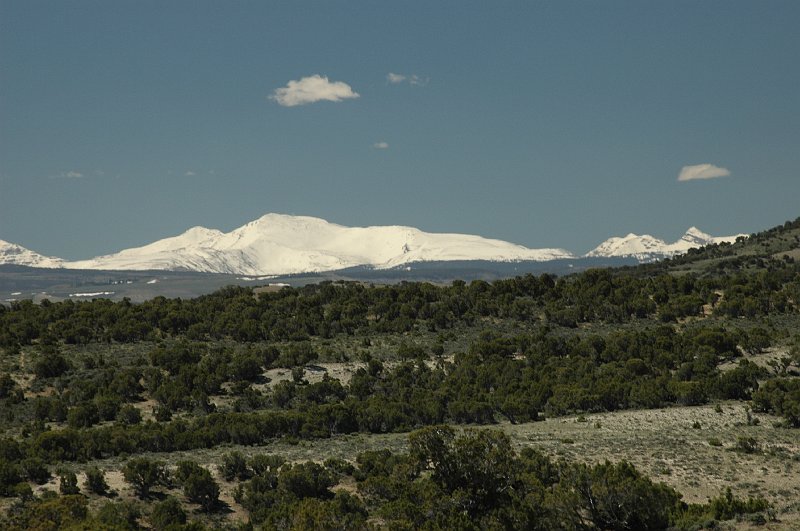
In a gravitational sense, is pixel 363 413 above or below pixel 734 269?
below

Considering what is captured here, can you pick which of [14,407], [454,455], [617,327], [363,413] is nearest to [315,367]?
[363,413]

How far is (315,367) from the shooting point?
90375 mm

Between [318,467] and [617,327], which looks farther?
[617,327]

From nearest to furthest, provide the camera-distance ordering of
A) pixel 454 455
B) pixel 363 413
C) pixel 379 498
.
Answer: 1. pixel 454 455
2. pixel 379 498
3. pixel 363 413

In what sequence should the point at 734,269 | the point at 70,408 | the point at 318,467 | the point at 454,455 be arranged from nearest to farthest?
the point at 454,455, the point at 318,467, the point at 70,408, the point at 734,269

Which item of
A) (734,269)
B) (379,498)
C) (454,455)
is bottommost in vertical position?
(379,498)

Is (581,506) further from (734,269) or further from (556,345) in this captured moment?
(734,269)

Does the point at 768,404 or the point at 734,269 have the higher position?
the point at 734,269

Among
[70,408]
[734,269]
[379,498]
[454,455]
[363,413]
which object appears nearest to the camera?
[454,455]

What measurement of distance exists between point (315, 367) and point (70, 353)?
27.3 meters

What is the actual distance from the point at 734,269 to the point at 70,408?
108094mm

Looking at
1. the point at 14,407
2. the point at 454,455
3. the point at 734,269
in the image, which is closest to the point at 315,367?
the point at 14,407

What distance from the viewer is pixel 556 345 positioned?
93.8 meters

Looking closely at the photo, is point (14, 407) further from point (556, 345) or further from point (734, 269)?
point (734, 269)
